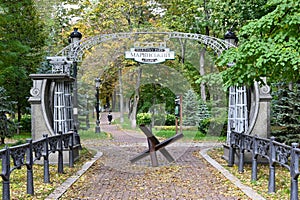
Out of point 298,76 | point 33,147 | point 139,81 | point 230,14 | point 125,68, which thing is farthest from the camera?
point 125,68

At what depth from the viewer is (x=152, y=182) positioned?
27.9 ft

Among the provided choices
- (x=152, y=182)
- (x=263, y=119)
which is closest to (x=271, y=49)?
(x=152, y=182)

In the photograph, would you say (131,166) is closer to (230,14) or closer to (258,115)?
(258,115)

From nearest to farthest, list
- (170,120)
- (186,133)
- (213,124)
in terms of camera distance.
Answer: (213,124)
(186,133)
(170,120)

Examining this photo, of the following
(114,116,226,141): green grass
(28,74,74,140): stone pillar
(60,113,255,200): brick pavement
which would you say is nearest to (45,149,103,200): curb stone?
(60,113,255,200): brick pavement

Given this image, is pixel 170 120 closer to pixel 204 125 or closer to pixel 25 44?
pixel 204 125

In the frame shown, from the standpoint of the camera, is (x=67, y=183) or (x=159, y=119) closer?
(x=67, y=183)

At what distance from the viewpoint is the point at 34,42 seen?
23391 millimetres

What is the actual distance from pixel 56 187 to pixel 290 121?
7.83 m

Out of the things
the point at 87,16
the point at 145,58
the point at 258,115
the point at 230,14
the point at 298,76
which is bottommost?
the point at 258,115

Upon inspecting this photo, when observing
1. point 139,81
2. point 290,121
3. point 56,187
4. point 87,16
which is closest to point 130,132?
point 139,81

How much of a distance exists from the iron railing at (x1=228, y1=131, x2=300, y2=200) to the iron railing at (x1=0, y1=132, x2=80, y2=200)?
4.07m

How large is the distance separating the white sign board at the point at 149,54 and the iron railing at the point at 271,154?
10.9 ft

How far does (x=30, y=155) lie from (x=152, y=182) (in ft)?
8.64
